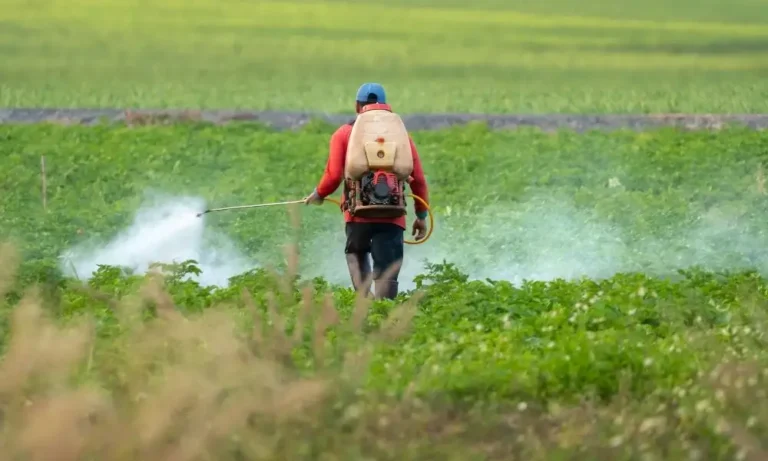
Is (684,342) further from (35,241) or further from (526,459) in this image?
(35,241)

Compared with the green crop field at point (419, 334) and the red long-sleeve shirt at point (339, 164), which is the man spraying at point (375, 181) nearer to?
the red long-sleeve shirt at point (339, 164)

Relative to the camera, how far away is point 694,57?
32031 mm

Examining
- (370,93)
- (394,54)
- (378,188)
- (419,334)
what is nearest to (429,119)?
(394,54)

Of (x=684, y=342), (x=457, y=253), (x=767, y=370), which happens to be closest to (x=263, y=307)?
(x=684, y=342)

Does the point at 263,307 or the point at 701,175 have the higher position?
the point at 263,307

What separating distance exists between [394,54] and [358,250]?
21592 mm

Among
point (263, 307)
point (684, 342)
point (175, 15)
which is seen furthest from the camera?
point (175, 15)

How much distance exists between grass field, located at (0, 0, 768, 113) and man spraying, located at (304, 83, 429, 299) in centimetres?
1581

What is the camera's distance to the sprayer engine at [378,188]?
10.6 m

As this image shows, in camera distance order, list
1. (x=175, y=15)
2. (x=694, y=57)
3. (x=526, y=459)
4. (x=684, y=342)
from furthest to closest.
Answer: (x=175, y=15) → (x=694, y=57) → (x=684, y=342) → (x=526, y=459)

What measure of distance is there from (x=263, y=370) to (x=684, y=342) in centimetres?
293

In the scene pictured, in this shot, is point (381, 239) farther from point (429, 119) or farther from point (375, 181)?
point (429, 119)

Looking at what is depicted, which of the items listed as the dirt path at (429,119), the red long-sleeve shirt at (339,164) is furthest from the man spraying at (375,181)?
the dirt path at (429,119)

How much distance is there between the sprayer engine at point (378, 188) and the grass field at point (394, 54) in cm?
1629
